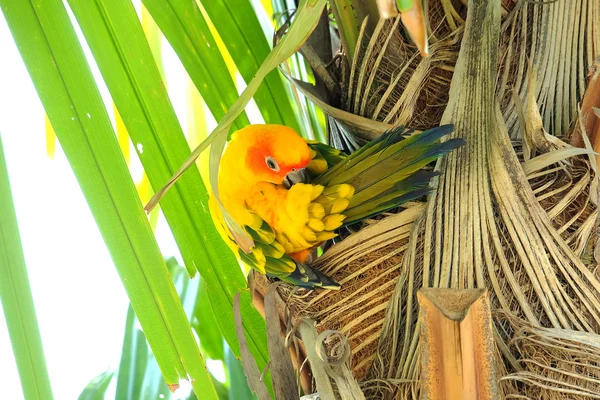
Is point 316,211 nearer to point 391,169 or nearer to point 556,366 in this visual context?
point 391,169

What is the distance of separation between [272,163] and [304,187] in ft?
0.37

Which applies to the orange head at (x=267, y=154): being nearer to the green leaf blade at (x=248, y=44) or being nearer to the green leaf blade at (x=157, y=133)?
the green leaf blade at (x=248, y=44)

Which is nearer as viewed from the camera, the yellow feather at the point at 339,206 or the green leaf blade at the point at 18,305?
the green leaf blade at the point at 18,305

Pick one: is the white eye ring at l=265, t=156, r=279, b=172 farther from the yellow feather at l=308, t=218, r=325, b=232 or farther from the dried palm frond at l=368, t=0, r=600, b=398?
the dried palm frond at l=368, t=0, r=600, b=398

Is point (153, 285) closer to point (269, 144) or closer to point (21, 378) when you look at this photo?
point (21, 378)

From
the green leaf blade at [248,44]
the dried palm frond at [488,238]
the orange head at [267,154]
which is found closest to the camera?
the dried palm frond at [488,238]

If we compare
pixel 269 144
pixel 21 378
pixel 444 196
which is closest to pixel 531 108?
pixel 444 196

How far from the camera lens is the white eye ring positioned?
83 cm

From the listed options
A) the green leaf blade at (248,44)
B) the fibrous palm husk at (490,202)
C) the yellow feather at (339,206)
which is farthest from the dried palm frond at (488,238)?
the green leaf blade at (248,44)

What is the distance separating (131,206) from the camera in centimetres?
49

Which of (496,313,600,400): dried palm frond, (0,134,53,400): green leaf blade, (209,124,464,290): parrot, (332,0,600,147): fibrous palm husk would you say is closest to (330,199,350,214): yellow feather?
(209,124,464,290): parrot

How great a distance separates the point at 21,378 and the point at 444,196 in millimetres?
407

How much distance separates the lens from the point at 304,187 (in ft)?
2.43

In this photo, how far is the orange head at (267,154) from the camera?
0.79 m
